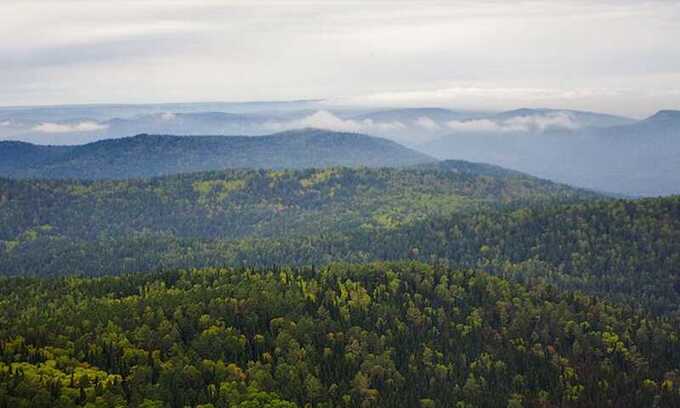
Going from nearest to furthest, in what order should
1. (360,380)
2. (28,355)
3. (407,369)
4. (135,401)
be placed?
1. (135,401)
2. (28,355)
3. (360,380)
4. (407,369)

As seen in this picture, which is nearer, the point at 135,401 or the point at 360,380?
the point at 135,401

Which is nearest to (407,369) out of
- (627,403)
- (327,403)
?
(327,403)

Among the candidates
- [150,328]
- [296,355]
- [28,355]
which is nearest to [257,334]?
[296,355]

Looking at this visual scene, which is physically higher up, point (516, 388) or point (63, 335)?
point (63, 335)

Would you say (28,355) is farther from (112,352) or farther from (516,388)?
(516,388)

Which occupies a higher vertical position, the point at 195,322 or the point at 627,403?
the point at 195,322

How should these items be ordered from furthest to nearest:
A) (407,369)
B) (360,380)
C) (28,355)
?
1. (407,369)
2. (360,380)
3. (28,355)

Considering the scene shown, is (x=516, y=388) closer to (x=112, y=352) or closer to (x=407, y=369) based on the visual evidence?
(x=407, y=369)

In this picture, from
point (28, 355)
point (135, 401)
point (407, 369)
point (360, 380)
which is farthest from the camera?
point (407, 369)

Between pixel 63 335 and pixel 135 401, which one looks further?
pixel 63 335
